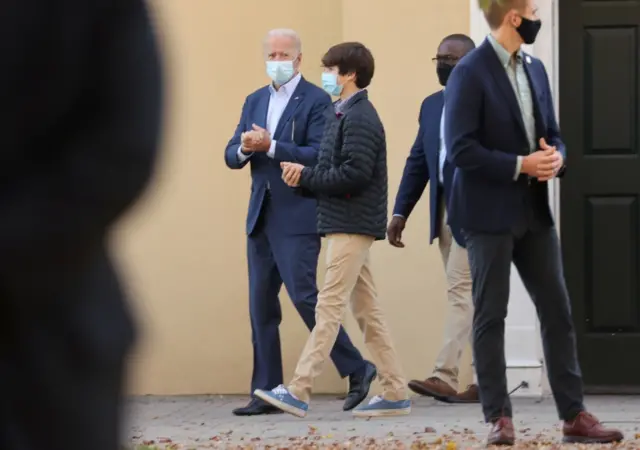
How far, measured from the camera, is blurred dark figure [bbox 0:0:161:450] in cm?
179

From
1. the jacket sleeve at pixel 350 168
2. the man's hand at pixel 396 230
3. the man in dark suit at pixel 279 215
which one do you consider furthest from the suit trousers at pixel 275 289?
the jacket sleeve at pixel 350 168

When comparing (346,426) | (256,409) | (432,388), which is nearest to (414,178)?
(432,388)

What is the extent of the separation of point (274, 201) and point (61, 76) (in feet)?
23.3

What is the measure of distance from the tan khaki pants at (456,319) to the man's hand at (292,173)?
1138 millimetres

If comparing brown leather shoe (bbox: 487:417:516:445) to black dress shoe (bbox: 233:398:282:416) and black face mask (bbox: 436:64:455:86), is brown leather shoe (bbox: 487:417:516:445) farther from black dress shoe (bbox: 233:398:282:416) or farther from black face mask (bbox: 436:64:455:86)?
black face mask (bbox: 436:64:455:86)

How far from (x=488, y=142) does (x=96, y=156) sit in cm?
487

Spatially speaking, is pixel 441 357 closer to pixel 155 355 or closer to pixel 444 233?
pixel 444 233

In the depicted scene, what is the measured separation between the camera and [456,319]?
910 centimetres

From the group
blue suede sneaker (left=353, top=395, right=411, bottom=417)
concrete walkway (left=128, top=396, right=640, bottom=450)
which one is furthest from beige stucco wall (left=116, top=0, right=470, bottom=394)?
blue suede sneaker (left=353, top=395, right=411, bottom=417)

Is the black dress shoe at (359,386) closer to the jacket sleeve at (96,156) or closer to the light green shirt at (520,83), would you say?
the light green shirt at (520,83)

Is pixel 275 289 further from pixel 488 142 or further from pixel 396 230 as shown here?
pixel 488 142

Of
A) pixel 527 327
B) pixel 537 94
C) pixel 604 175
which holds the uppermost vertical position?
pixel 537 94

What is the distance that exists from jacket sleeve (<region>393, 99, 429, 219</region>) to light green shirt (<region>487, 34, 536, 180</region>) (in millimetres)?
2602

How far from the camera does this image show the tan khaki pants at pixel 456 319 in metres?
9.05
